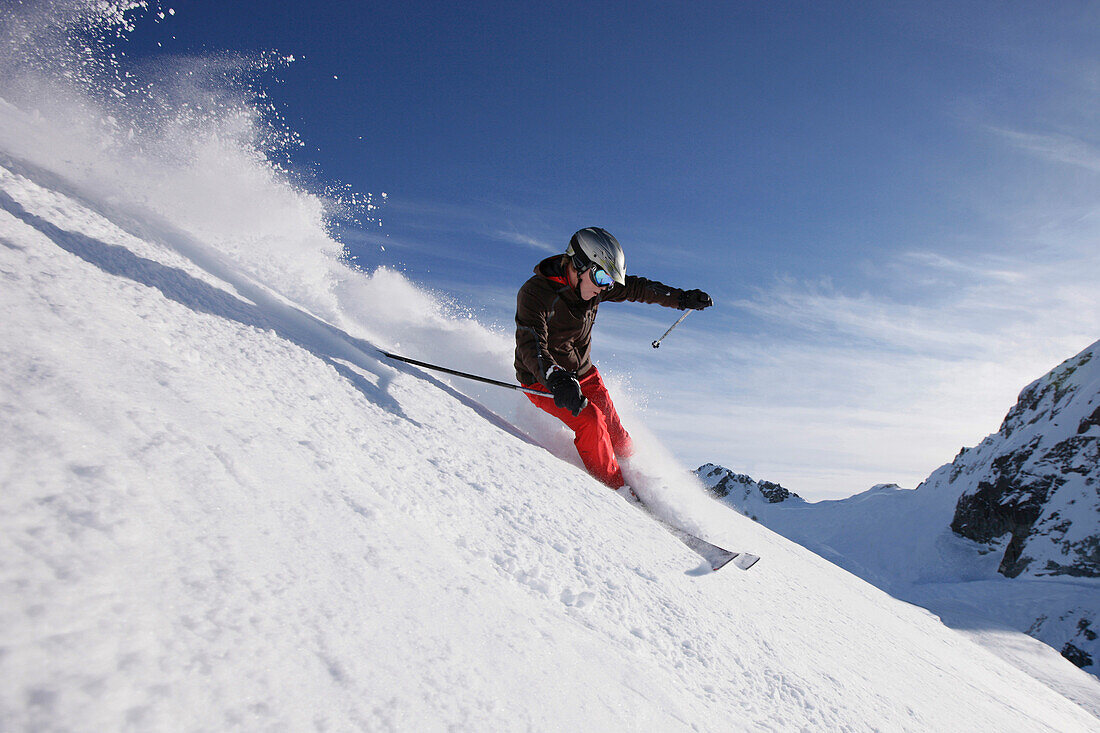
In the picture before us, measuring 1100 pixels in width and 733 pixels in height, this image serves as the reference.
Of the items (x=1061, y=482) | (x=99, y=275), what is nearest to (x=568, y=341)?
(x=99, y=275)

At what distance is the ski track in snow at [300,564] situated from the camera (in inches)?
40.7

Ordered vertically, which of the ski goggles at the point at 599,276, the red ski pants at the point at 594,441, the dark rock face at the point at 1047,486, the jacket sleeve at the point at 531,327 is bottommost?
the red ski pants at the point at 594,441

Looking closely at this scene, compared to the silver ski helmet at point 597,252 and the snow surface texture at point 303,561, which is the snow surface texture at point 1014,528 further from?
the snow surface texture at point 303,561

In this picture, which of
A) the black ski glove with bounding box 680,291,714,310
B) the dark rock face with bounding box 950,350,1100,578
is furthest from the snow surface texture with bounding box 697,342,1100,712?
the black ski glove with bounding box 680,291,714,310

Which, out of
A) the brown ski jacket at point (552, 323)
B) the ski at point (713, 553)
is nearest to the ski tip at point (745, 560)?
the ski at point (713, 553)

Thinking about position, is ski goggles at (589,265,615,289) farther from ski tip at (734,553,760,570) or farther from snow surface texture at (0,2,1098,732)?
ski tip at (734,553,760,570)

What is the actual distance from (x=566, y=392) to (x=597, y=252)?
1477mm

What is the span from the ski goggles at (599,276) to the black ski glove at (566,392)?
107 centimetres

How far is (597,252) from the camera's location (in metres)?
4.91

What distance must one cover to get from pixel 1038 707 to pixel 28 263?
8760 millimetres

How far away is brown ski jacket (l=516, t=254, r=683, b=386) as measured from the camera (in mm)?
4914

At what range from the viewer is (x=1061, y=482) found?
4722 centimetres

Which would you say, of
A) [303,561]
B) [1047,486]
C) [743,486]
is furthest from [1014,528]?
[303,561]

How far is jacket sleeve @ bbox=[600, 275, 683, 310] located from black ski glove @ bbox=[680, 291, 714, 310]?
6 cm
